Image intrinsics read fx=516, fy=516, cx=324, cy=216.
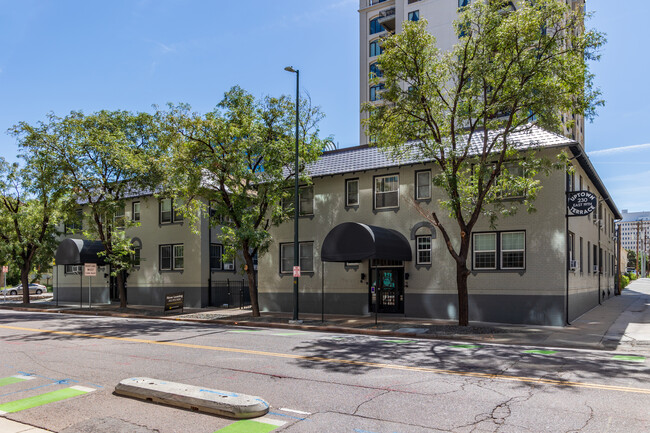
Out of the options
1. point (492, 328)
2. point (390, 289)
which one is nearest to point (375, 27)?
point (390, 289)

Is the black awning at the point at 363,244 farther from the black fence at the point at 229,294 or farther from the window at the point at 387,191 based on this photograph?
the black fence at the point at 229,294

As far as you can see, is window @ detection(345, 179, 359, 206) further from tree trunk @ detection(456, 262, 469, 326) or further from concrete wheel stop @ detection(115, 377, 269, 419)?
concrete wheel stop @ detection(115, 377, 269, 419)

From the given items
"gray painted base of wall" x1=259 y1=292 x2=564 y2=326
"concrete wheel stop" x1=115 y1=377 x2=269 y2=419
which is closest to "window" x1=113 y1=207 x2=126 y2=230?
"gray painted base of wall" x1=259 y1=292 x2=564 y2=326

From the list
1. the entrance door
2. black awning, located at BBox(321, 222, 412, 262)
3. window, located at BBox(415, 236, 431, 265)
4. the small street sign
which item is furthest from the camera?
the small street sign

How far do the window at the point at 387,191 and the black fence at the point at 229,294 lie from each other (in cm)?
1037

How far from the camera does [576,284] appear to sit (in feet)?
72.0

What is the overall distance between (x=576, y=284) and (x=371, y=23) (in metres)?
50.9

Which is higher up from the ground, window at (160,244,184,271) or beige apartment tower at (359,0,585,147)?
beige apartment tower at (359,0,585,147)

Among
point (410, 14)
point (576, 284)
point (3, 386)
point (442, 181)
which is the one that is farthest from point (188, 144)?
point (410, 14)

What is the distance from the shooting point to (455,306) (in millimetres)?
21016

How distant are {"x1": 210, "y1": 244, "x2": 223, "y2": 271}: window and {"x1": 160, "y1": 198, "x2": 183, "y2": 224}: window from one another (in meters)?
2.59

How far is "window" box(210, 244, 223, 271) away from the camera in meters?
30.6

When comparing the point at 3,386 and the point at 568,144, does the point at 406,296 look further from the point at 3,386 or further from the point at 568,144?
the point at 3,386

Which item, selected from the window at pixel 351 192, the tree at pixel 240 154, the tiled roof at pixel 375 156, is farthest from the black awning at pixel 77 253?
the window at pixel 351 192
